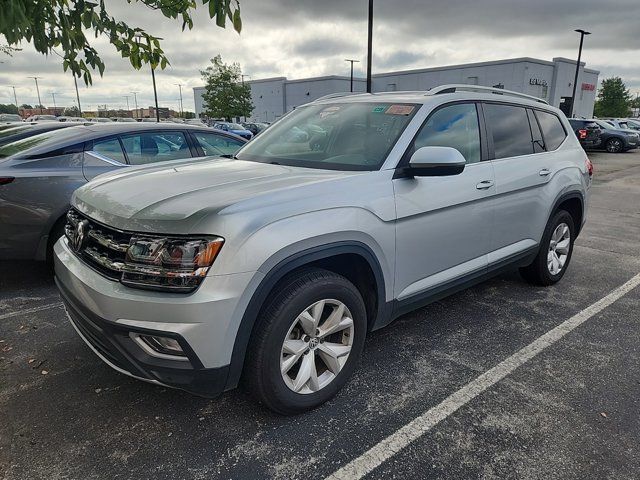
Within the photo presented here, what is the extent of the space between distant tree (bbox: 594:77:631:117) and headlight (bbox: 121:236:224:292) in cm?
7417

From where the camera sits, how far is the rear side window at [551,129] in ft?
14.6

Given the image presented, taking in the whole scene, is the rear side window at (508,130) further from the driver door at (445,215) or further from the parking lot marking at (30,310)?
the parking lot marking at (30,310)

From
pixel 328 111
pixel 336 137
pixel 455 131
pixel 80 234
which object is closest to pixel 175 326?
pixel 80 234

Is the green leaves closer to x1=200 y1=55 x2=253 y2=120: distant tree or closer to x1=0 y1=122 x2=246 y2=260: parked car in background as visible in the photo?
x1=0 y1=122 x2=246 y2=260: parked car in background

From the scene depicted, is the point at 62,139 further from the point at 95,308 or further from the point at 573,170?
the point at 573,170

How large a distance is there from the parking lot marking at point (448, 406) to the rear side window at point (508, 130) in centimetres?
147

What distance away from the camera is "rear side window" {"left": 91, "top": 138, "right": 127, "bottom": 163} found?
4.85 m

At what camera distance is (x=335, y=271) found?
285 centimetres

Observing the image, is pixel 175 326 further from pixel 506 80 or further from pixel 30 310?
pixel 506 80

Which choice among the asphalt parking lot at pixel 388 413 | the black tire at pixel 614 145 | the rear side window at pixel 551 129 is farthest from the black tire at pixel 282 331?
the black tire at pixel 614 145

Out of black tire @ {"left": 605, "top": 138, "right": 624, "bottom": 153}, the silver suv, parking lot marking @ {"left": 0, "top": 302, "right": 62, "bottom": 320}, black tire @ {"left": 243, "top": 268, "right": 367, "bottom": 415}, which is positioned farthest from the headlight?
black tire @ {"left": 605, "top": 138, "right": 624, "bottom": 153}

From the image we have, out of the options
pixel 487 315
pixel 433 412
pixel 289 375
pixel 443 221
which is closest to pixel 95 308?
pixel 289 375

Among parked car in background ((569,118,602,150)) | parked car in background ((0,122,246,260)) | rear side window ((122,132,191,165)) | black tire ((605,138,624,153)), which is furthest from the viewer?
black tire ((605,138,624,153))

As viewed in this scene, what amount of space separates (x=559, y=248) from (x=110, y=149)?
4714mm
